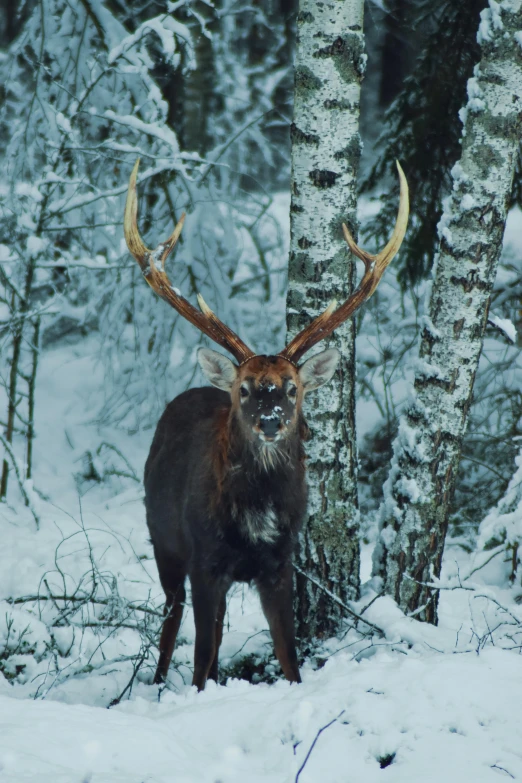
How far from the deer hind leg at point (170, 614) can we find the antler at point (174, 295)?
1.23 metres

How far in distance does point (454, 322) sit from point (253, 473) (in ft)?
4.01

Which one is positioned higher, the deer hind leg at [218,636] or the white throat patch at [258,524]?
the white throat patch at [258,524]

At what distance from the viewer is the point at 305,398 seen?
13.7 feet

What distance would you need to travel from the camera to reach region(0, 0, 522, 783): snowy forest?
2.60 m

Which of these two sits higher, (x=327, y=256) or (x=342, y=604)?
(x=327, y=256)

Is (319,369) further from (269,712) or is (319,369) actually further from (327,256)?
(269,712)

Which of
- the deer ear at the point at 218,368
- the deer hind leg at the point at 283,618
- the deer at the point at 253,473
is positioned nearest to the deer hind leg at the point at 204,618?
the deer at the point at 253,473

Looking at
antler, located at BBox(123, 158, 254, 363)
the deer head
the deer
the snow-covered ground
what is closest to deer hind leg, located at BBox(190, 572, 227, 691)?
the deer

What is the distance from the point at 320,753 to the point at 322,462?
188 centimetres

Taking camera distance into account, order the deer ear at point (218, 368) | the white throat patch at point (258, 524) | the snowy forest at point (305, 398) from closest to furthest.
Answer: the snowy forest at point (305, 398)
the white throat patch at point (258, 524)
the deer ear at point (218, 368)

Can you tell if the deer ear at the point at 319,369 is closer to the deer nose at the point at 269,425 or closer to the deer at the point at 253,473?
the deer at the point at 253,473

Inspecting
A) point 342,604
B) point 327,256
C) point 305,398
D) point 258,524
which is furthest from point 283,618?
point 327,256

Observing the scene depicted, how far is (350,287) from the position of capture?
165 inches

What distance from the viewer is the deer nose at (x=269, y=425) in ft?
11.9
